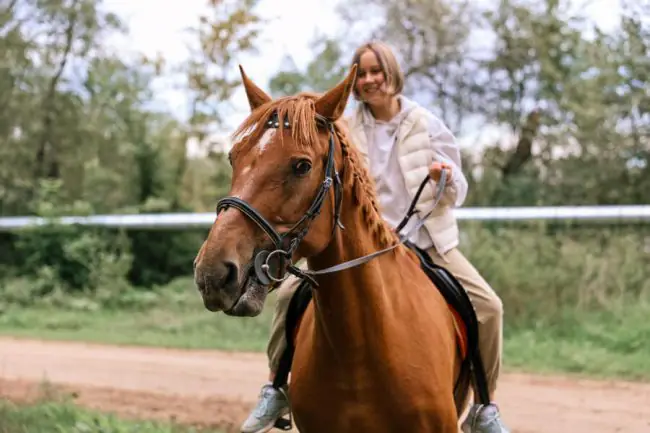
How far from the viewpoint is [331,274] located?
3.18 metres

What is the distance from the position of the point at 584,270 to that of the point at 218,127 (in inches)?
472

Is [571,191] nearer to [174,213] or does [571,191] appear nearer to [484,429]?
[174,213]

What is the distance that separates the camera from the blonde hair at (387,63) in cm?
405

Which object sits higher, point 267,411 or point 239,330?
point 267,411

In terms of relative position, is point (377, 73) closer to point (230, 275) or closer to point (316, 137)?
point (316, 137)

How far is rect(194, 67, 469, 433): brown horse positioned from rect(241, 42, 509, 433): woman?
0.45m

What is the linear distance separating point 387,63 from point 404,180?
68 cm

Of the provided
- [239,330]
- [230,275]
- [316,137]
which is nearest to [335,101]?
[316,137]

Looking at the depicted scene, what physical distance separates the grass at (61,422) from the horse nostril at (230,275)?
2990 mm

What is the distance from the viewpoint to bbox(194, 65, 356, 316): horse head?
2.59m

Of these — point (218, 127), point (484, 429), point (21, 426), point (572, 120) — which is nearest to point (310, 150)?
point (484, 429)

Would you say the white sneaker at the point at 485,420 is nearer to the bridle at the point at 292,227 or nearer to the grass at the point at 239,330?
the bridle at the point at 292,227

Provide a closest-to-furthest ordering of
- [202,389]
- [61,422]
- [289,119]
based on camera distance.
A: [289,119]
[61,422]
[202,389]

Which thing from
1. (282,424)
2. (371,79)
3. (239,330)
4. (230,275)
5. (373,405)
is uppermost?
(371,79)
